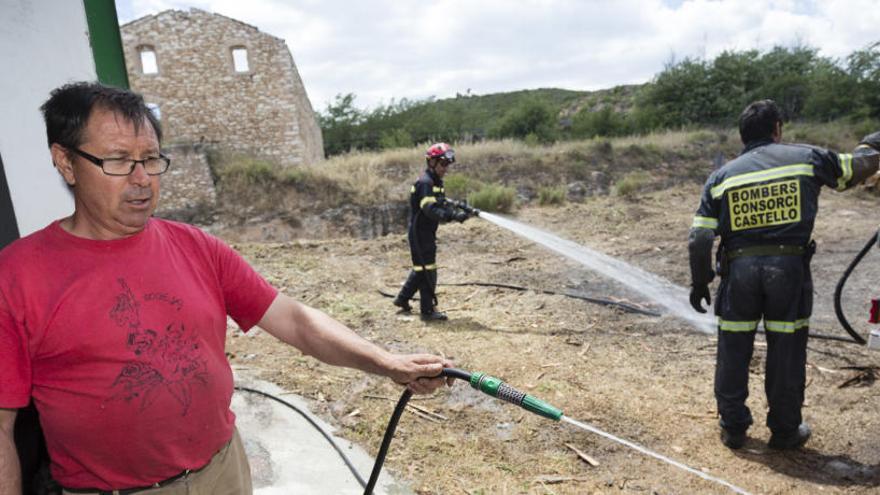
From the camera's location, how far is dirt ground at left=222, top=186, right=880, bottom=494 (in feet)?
10.9

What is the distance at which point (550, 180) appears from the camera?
55.8 feet

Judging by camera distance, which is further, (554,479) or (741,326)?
(741,326)

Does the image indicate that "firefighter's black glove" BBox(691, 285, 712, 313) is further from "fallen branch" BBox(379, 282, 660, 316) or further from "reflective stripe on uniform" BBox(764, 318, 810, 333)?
"fallen branch" BBox(379, 282, 660, 316)

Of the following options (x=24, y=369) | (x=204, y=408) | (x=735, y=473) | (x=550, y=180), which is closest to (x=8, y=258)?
(x=24, y=369)

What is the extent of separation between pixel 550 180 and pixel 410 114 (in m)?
21.9

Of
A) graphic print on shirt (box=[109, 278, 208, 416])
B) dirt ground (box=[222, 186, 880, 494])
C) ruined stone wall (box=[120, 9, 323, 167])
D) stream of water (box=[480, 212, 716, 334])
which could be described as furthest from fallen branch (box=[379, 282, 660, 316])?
ruined stone wall (box=[120, 9, 323, 167])

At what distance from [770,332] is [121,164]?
383 cm

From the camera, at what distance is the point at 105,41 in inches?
119

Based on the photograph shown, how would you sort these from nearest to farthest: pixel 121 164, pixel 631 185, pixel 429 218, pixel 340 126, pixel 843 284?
pixel 121 164 < pixel 843 284 < pixel 429 218 < pixel 631 185 < pixel 340 126

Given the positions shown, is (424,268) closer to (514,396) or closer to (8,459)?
(514,396)

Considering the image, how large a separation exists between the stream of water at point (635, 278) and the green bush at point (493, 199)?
363 centimetres

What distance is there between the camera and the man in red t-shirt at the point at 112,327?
141 cm

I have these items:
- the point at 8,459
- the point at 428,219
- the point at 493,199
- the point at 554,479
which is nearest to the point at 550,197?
the point at 493,199

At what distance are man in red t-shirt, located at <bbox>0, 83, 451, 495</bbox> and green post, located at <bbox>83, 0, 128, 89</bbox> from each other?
63.1 inches
